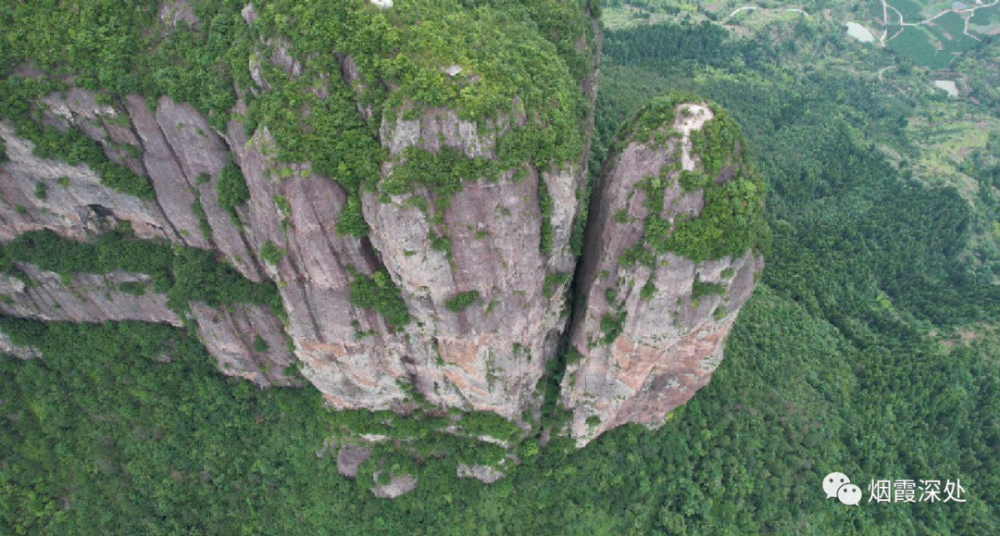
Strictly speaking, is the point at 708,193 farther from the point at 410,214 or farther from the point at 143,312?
the point at 143,312

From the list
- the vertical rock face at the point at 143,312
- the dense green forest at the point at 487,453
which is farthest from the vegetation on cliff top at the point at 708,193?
the vertical rock face at the point at 143,312

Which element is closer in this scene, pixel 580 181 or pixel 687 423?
pixel 580 181

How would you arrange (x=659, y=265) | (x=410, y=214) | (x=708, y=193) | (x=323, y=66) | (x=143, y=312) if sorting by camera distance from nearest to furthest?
(x=323, y=66) → (x=410, y=214) → (x=708, y=193) → (x=659, y=265) → (x=143, y=312)

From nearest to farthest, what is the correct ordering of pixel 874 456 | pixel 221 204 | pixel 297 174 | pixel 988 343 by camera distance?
1. pixel 297 174
2. pixel 221 204
3. pixel 874 456
4. pixel 988 343

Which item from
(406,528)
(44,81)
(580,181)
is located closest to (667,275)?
(580,181)

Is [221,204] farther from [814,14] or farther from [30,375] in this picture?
[814,14]

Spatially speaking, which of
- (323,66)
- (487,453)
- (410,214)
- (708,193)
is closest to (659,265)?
(708,193)
